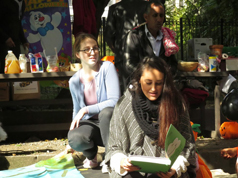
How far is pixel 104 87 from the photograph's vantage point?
4480mm

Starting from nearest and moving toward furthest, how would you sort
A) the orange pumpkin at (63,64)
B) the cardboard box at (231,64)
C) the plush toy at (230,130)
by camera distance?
1. the orange pumpkin at (63,64)
2. the cardboard box at (231,64)
3. the plush toy at (230,130)

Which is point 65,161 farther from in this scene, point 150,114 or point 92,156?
point 150,114

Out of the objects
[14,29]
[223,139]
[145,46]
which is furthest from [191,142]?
[14,29]

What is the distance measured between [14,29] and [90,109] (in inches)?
122

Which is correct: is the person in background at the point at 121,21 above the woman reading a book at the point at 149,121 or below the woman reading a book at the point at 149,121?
above

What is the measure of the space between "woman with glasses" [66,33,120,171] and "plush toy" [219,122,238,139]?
2.41 m

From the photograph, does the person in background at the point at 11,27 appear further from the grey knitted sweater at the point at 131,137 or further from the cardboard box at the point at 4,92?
the grey knitted sweater at the point at 131,137

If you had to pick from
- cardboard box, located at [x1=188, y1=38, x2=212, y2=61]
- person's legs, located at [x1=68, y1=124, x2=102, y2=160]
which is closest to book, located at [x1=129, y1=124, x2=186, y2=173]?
person's legs, located at [x1=68, y1=124, x2=102, y2=160]

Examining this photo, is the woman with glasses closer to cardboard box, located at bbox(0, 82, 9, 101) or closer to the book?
the book

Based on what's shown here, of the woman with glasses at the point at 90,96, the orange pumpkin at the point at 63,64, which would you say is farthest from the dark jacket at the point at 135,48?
the orange pumpkin at the point at 63,64

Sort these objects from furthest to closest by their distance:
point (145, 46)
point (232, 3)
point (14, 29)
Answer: point (232, 3) < point (14, 29) < point (145, 46)

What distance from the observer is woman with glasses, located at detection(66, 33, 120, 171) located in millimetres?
4344

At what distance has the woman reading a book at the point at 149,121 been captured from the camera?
3.13m

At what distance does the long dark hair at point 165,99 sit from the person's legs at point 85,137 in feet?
3.88
